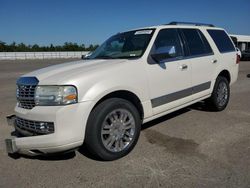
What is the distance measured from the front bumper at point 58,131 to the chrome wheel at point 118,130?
387mm

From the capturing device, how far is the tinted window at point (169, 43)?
4.23 metres

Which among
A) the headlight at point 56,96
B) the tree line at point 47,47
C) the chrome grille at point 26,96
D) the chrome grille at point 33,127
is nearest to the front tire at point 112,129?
the headlight at point 56,96

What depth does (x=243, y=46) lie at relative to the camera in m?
36.1

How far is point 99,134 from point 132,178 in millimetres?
696

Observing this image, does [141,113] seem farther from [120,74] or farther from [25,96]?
[25,96]

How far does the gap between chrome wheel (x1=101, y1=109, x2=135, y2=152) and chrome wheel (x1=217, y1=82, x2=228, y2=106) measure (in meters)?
Result: 2.83

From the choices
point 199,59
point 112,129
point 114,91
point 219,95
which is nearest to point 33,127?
point 112,129

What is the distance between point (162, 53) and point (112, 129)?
4.91 feet

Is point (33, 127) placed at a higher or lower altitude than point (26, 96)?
lower

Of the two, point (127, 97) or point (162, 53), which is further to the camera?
point (162, 53)

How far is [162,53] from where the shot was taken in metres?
4.16

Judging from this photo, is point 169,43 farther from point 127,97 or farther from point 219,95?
point 219,95

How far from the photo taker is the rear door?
192 inches

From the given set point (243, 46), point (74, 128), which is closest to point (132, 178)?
point (74, 128)
